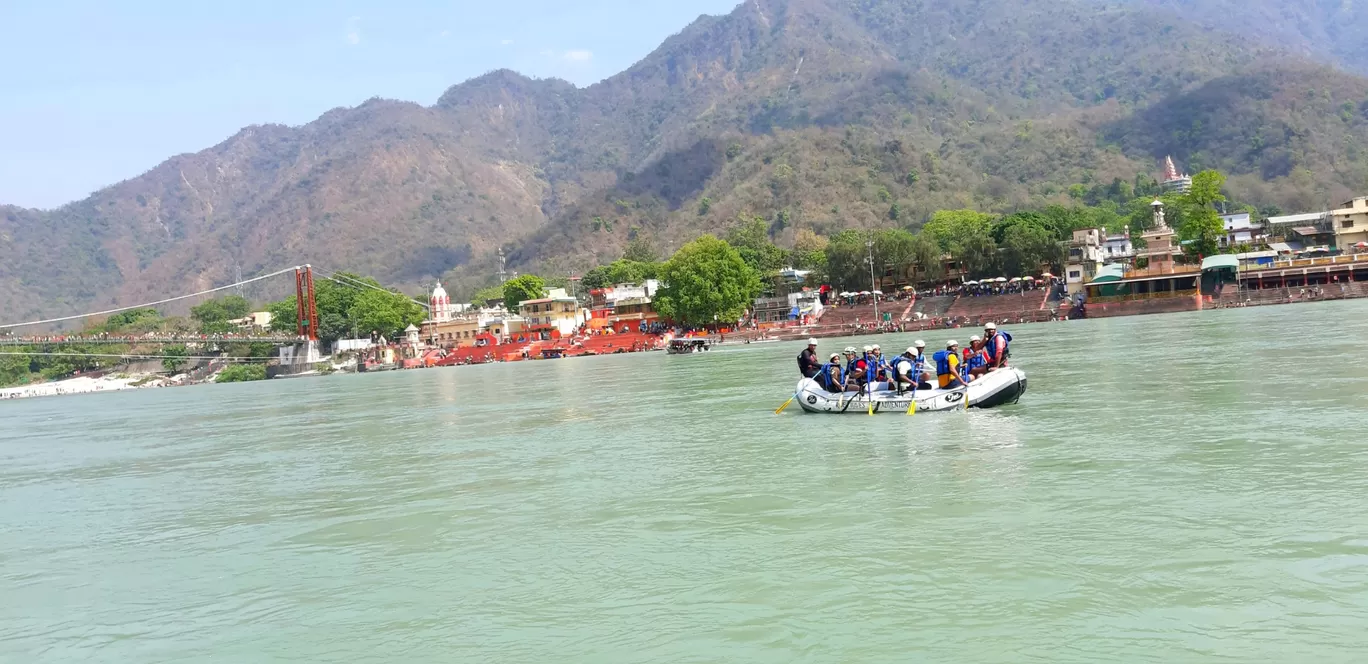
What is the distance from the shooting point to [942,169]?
636 feet

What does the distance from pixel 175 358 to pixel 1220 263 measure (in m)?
108

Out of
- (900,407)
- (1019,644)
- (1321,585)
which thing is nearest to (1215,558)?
(1321,585)

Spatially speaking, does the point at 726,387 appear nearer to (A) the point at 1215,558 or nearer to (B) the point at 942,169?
(A) the point at 1215,558

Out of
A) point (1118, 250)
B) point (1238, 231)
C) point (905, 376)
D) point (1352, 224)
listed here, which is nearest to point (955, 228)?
point (1118, 250)

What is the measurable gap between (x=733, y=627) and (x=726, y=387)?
27.9 metres

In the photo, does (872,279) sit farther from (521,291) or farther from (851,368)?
(851,368)

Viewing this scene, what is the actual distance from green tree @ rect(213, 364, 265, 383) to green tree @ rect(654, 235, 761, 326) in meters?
49.9

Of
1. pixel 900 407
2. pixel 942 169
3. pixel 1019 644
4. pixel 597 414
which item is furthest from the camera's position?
pixel 942 169

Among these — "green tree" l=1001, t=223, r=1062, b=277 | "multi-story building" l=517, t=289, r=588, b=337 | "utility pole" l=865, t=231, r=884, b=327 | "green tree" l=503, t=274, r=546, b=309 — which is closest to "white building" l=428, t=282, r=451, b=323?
"green tree" l=503, t=274, r=546, b=309

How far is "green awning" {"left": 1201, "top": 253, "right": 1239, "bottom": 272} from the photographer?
247ft

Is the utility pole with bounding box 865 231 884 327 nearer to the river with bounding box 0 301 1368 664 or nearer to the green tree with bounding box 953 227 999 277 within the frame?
the green tree with bounding box 953 227 999 277

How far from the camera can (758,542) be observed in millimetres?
11914

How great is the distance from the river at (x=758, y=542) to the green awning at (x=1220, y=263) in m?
55.0

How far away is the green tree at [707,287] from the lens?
92.9 metres
